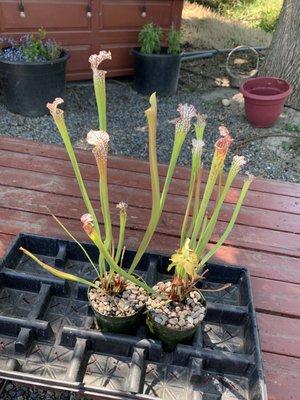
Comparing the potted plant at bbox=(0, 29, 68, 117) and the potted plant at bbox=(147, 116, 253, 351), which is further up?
the potted plant at bbox=(0, 29, 68, 117)

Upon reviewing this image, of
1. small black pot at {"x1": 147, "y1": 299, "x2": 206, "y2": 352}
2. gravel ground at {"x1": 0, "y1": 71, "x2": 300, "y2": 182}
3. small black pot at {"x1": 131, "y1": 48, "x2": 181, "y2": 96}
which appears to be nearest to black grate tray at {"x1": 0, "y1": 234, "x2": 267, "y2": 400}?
small black pot at {"x1": 147, "y1": 299, "x2": 206, "y2": 352}

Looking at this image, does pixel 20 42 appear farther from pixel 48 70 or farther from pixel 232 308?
pixel 232 308

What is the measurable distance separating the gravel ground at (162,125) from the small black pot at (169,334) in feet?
6.68

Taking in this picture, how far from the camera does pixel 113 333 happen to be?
1.22m

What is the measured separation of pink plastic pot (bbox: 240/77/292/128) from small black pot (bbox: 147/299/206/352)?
281 cm

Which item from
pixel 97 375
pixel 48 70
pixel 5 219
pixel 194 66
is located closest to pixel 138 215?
pixel 5 219

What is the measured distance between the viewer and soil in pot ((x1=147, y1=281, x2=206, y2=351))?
1.18 meters

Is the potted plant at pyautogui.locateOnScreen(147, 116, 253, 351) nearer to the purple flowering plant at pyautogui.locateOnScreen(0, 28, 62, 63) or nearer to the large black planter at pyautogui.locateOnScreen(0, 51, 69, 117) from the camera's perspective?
the large black planter at pyautogui.locateOnScreen(0, 51, 69, 117)

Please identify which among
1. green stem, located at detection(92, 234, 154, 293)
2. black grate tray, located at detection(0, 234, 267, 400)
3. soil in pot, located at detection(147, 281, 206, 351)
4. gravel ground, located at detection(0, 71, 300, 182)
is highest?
gravel ground, located at detection(0, 71, 300, 182)

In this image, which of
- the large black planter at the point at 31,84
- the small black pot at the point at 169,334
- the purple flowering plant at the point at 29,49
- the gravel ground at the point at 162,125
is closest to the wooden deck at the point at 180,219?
the small black pot at the point at 169,334

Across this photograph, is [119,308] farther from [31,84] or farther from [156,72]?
[156,72]

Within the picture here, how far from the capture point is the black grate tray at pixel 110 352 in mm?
1149

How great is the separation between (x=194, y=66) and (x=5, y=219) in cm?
412

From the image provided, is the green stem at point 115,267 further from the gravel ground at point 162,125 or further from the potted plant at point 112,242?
the gravel ground at point 162,125
